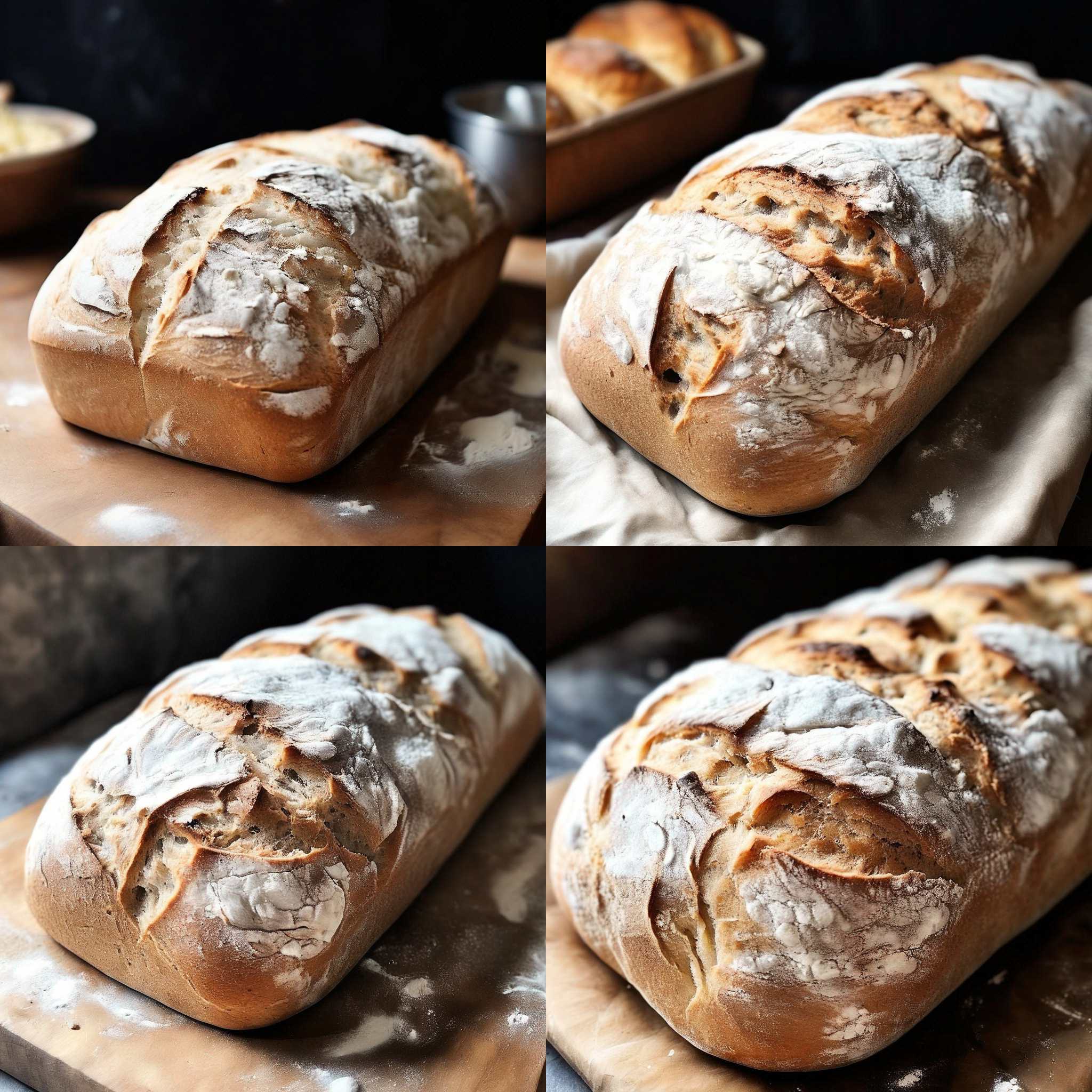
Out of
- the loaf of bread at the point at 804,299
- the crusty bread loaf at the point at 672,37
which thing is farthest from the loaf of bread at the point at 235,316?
the crusty bread loaf at the point at 672,37

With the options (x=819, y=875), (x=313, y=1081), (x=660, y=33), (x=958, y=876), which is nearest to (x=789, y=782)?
(x=819, y=875)

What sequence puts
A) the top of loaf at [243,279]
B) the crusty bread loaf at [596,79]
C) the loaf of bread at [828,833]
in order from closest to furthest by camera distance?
the loaf of bread at [828,833]
the top of loaf at [243,279]
the crusty bread loaf at [596,79]

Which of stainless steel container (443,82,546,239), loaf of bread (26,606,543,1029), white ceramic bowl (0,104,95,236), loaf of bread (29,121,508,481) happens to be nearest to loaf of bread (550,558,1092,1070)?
loaf of bread (26,606,543,1029)

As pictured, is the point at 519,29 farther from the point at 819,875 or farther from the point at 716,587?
the point at 819,875

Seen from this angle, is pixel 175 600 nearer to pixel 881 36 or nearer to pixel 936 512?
pixel 936 512

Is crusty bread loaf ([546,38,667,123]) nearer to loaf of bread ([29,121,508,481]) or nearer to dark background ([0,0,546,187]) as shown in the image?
dark background ([0,0,546,187])

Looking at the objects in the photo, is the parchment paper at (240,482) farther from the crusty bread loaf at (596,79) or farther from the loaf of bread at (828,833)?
the crusty bread loaf at (596,79)

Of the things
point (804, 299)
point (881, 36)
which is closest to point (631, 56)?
point (881, 36)
